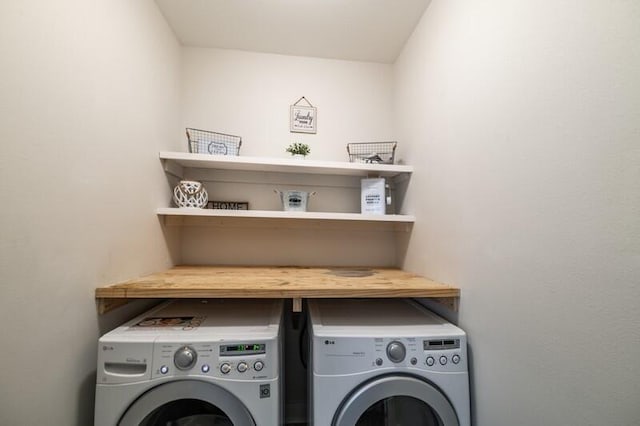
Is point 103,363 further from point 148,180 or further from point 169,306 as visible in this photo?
point 148,180

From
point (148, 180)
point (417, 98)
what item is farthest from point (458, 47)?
point (148, 180)

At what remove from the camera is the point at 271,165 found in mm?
1473

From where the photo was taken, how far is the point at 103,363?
807 mm

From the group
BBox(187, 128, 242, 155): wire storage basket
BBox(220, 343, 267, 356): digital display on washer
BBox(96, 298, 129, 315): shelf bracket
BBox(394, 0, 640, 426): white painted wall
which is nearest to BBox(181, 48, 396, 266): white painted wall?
BBox(187, 128, 242, 155): wire storage basket

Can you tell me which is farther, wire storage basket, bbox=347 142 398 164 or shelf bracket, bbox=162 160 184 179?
wire storage basket, bbox=347 142 398 164

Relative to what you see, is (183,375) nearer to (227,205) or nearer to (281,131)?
(227,205)

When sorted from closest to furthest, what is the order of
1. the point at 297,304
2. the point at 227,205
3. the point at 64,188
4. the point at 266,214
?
the point at 64,188, the point at 297,304, the point at 266,214, the point at 227,205

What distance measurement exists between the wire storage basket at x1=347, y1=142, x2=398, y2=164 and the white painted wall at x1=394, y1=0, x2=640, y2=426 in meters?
0.53

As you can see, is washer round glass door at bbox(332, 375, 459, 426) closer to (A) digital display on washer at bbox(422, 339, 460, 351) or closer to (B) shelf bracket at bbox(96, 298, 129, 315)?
(A) digital display on washer at bbox(422, 339, 460, 351)

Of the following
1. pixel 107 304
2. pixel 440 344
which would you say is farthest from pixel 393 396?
pixel 107 304

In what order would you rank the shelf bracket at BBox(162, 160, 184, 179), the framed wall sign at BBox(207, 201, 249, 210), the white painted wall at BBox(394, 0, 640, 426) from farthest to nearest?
the framed wall sign at BBox(207, 201, 249, 210) → the shelf bracket at BBox(162, 160, 184, 179) → the white painted wall at BBox(394, 0, 640, 426)

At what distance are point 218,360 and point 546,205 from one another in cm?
112

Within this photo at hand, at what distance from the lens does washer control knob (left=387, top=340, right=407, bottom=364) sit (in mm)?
890

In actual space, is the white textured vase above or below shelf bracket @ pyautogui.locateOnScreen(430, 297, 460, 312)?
A: above
